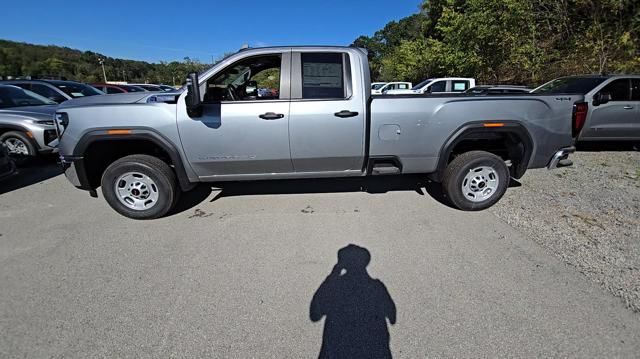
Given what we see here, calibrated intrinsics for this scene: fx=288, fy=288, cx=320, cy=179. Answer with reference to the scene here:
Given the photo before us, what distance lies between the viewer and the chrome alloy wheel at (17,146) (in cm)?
563

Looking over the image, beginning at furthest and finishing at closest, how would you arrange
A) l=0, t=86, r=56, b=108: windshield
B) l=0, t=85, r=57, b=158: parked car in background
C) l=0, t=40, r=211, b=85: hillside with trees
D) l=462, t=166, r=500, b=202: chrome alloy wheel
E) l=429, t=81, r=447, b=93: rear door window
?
l=0, t=40, r=211, b=85: hillside with trees, l=429, t=81, r=447, b=93: rear door window, l=0, t=86, r=56, b=108: windshield, l=0, t=85, r=57, b=158: parked car in background, l=462, t=166, r=500, b=202: chrome alloy wheel

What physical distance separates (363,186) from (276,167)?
A: 1.70 metres

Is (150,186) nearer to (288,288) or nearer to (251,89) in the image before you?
(251,89)

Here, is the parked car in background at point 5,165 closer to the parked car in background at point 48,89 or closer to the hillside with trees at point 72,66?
the parked car in background at point 48,89

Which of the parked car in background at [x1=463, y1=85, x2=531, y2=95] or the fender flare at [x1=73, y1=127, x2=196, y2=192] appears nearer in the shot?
the fender flare at [x1=73, y1=127, x2=196, y2=192]

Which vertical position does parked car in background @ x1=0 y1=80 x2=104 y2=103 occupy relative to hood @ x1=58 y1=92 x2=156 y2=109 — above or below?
above

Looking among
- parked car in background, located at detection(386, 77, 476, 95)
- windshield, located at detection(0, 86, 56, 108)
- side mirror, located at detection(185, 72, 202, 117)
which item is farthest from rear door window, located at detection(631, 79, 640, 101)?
windshield, located at detection(0, 86, 56, 108)

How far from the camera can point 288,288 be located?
2.44 meters

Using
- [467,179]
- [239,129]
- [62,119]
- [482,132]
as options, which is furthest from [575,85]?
[62,119]

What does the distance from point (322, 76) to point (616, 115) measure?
→ 22.1 feet

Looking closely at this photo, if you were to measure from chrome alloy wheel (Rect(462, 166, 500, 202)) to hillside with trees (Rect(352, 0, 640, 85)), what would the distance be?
12363 millimetres

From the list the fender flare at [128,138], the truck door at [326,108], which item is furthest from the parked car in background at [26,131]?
the truck door at [326,108]

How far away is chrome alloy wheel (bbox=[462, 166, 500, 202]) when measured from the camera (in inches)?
145

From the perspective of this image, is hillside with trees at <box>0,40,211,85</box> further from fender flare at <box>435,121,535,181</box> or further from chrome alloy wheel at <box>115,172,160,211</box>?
fender flare at <box>435,121,535,181</box>
